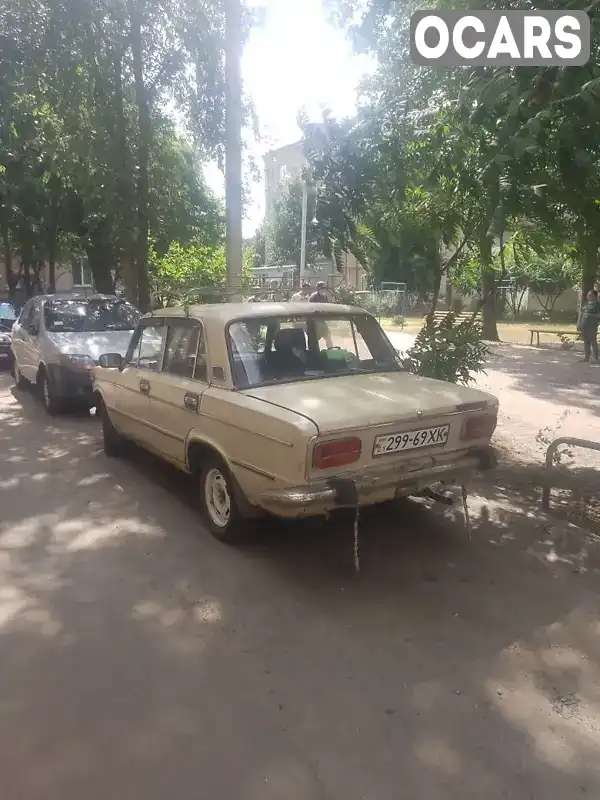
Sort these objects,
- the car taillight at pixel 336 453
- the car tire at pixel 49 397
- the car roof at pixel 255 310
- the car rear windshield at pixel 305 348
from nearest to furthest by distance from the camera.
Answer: the car taillight at pixel 336 453, the car rear windshield at pixel 305 348, the car roof at pixel 255 310, the car tire at pixel 49 397

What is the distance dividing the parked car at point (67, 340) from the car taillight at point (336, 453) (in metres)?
5.73

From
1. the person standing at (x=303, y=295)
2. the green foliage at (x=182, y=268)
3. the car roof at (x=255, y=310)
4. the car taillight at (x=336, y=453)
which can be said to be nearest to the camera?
the car taillight at (x=336, y=453)

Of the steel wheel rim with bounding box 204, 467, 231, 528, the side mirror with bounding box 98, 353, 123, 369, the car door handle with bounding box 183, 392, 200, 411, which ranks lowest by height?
the steel wheel rim with bounding box 204, 467, 231, 528

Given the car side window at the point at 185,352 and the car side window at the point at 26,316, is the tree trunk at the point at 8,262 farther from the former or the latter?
the car side window at the point at 185,352

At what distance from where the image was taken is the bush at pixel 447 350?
7.32 metres

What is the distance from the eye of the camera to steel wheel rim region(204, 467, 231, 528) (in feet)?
16.0

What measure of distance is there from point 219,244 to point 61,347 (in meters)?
21.5

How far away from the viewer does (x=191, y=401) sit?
5.03 m

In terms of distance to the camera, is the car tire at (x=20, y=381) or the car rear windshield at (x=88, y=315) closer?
the car rear windshield at (x=88, y=315)

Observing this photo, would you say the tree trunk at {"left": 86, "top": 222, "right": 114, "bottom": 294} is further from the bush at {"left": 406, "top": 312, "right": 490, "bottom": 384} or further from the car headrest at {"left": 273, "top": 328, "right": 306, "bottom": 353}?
the car headrest at {"left": 273, "top": 328, "right": 306, "bottom": 353}

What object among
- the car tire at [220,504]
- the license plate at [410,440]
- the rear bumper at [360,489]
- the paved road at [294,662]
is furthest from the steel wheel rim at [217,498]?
the license plate at [410,440]

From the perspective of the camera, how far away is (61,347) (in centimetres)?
934

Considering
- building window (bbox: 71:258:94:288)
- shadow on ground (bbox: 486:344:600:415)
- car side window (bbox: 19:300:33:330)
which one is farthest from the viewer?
building window (bbox: 71:258:94:288)
